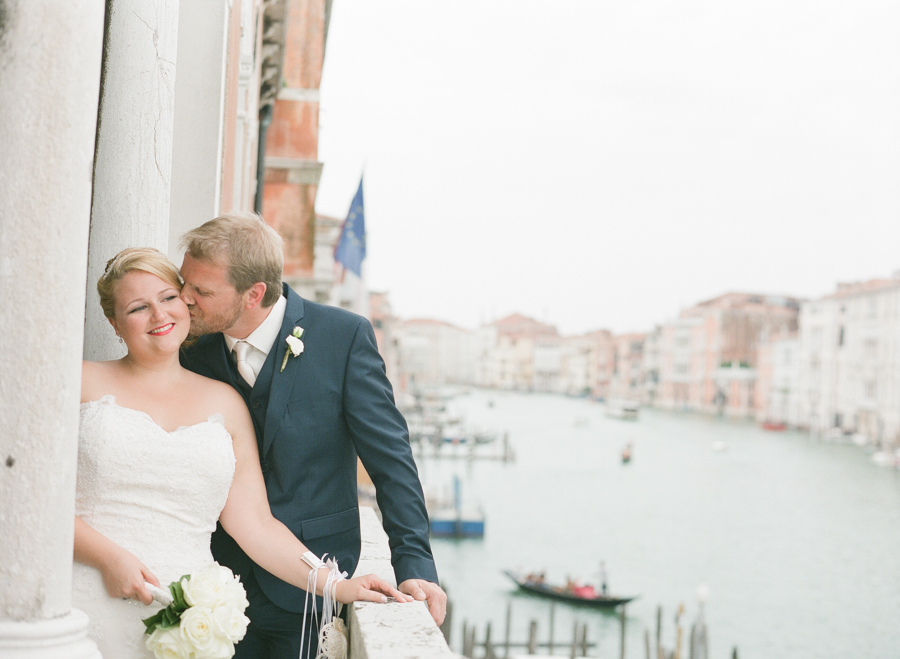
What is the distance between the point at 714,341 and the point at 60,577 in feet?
206

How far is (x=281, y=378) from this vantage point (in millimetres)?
1708

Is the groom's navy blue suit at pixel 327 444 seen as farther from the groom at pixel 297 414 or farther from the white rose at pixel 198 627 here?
the white rose at pixel 198 627

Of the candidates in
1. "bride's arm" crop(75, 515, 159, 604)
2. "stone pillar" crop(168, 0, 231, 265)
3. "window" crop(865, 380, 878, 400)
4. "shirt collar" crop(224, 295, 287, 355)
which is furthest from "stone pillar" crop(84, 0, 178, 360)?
"window" crop(865, 380, 878, 400)

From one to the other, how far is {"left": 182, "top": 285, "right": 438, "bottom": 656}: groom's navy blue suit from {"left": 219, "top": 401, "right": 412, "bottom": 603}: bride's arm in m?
0.03

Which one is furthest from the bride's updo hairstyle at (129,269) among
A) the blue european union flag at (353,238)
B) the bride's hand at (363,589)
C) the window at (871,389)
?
the window at (871,389)

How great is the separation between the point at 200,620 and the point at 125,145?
3.32 feet

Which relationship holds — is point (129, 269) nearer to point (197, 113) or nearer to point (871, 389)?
point (197, 113)

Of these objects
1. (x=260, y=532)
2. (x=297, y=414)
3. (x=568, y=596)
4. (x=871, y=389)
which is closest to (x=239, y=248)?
(x=297, y=414)

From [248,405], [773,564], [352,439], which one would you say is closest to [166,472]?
[248,405]

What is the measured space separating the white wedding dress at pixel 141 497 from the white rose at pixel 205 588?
13cm

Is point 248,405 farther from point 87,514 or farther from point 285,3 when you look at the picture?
point 285,3

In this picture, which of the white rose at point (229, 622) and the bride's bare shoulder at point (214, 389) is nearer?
the white rose at point (229, 622)

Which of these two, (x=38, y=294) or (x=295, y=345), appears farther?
(x=295, y=345)

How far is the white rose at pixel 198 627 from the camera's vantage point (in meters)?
1.41
